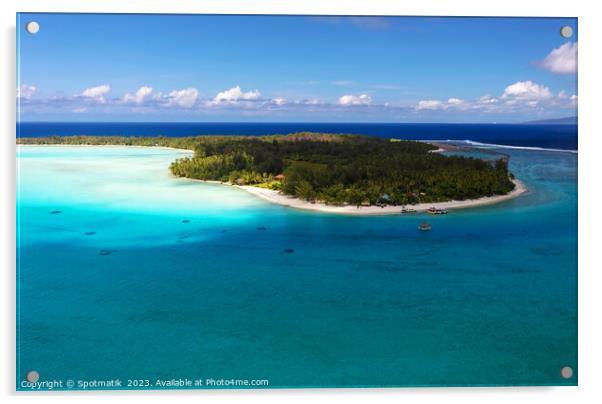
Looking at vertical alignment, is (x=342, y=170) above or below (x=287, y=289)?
above

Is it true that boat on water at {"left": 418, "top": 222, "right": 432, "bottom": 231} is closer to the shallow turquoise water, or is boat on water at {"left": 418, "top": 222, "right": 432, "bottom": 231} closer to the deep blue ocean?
the shallow turquoise water

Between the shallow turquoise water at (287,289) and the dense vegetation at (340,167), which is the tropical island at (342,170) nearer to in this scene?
the dense vegetation at (340,167)

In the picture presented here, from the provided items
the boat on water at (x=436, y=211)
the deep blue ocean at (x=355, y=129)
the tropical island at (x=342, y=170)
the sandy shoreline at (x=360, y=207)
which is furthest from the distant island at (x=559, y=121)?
the boat on water at (x=436, y=211)

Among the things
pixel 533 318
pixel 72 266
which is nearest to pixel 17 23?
A: pixel 72 266

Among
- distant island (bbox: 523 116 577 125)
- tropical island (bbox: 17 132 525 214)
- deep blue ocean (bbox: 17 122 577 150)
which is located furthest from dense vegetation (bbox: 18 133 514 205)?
distant island (bbox: 523 116 577 125)

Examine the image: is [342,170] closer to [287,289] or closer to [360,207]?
[360,207]

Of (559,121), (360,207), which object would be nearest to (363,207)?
(360,207)
